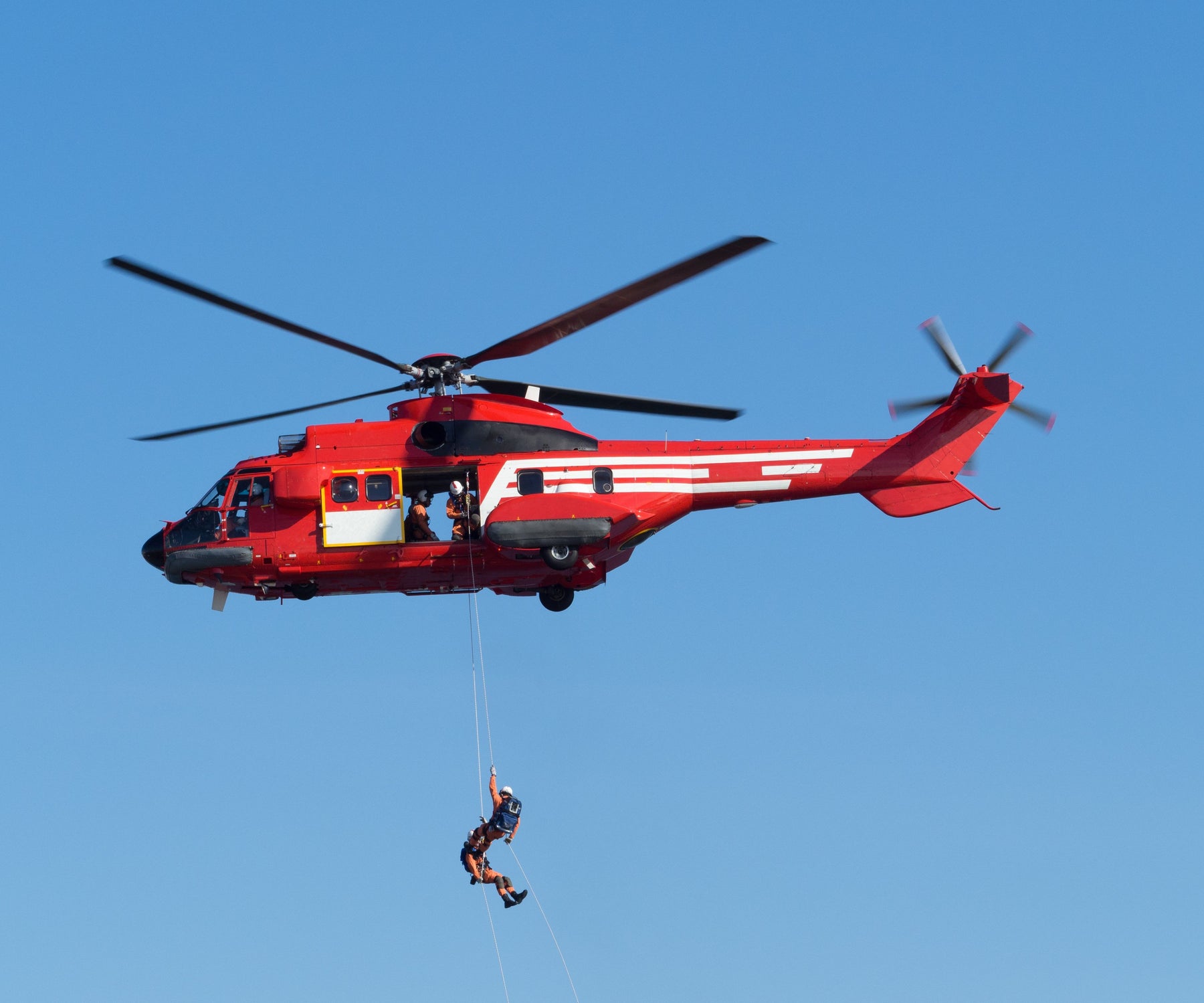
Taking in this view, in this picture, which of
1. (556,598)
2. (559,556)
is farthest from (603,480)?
(556,598)

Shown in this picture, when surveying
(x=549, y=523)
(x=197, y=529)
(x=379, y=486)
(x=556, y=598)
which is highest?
(x=379, y=486)

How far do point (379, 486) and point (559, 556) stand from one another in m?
4.00

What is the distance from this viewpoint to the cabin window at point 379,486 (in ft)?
112

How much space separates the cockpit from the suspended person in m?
7.75

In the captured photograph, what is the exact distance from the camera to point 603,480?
3422 centimetres

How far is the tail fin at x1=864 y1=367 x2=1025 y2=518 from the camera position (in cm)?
3484

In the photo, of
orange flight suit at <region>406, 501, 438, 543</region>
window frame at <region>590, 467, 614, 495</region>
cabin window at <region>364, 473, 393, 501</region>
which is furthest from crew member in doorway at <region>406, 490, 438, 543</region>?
window frame at <region>590, 467, 614, 495</region>

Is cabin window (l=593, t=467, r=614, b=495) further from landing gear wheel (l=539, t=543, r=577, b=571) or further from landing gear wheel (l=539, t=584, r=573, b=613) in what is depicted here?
landing gear wheel (l=539, t=584, r=573, b=613)

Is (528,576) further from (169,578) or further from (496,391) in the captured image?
(169,578)

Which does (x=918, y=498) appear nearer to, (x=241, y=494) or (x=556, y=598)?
(x=556, y=598)

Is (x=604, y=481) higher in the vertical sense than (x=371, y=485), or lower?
lower

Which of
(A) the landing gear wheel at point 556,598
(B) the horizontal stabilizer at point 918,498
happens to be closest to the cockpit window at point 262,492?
(A) the landing gear wheel at point 556,598

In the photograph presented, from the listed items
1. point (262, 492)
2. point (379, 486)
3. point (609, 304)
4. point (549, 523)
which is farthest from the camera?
point (262, 492)

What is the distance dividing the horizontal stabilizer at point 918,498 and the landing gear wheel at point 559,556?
20.7 ft
